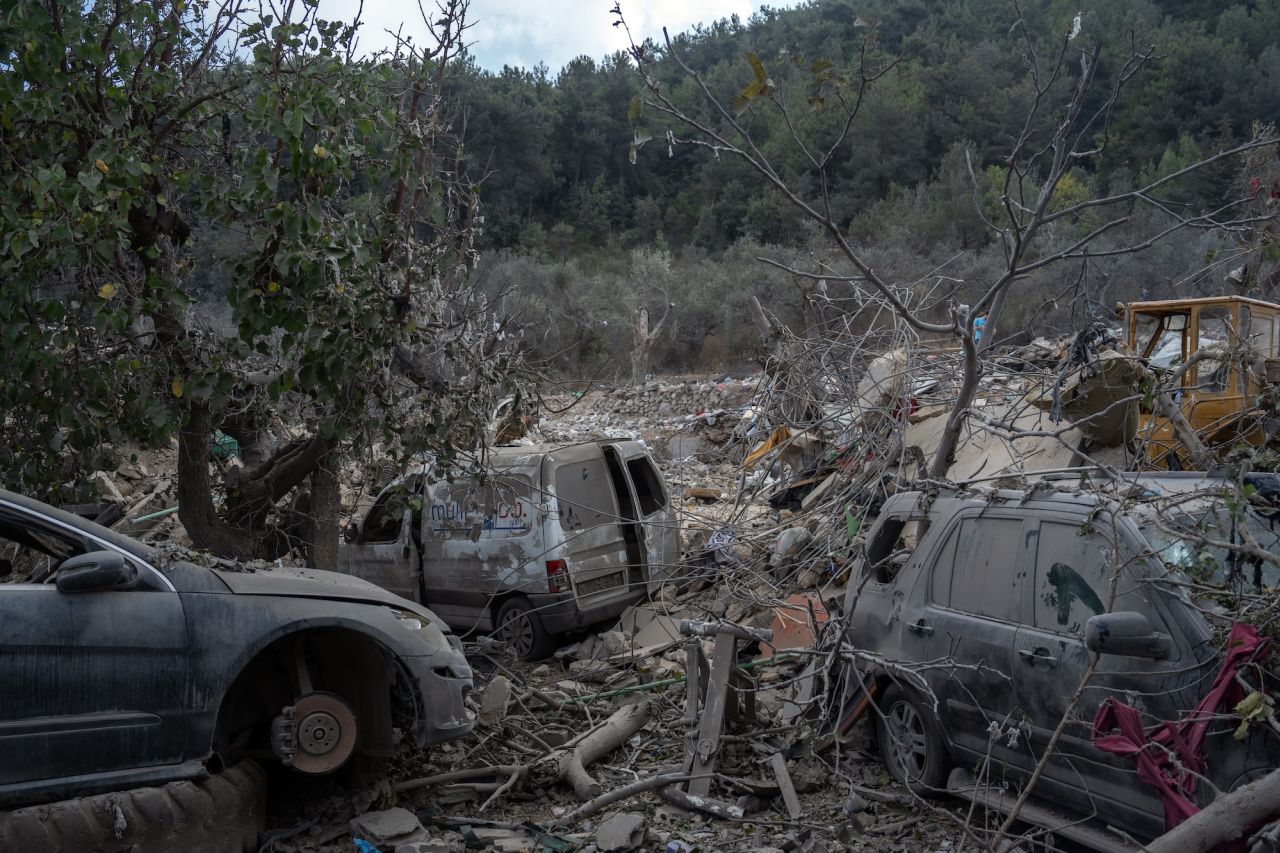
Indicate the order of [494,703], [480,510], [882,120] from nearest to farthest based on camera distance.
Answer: [494,703] → [480,510] → [882,120]

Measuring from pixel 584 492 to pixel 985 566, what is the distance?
4762 millimetres

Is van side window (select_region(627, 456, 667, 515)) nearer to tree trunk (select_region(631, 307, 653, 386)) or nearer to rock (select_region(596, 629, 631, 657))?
rock (select_region(596, 629, 631, 657))

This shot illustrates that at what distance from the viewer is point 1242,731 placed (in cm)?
341

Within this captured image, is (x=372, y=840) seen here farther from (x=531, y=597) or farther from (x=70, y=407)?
(x=531, y=597)

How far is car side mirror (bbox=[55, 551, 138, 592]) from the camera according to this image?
4383mm

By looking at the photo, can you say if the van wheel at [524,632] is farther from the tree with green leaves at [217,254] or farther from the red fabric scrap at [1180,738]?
the red fabric scrap at [1180,738]

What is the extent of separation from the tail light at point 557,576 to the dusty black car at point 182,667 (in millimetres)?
2954

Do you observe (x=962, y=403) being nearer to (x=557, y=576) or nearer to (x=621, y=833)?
(x=621, y=833)

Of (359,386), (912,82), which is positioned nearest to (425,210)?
(359,386)

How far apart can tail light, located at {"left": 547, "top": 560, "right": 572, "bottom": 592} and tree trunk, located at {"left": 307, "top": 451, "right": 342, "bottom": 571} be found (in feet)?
5.87

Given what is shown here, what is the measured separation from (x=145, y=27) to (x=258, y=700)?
445 cm

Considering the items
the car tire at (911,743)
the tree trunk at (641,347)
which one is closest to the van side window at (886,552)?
the car tire at (911,743)

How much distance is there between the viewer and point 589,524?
9180 millimetres

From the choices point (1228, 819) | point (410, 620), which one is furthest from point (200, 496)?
point (1228, 819)
